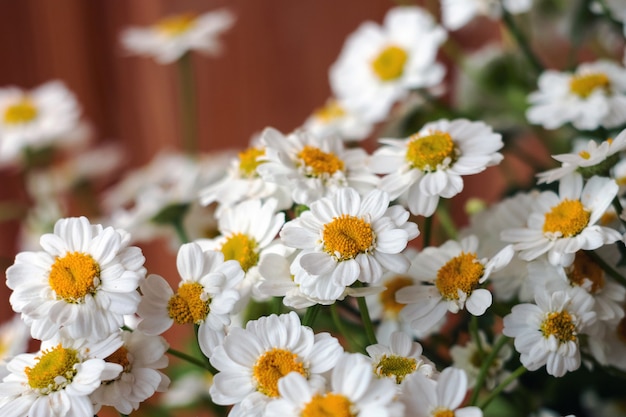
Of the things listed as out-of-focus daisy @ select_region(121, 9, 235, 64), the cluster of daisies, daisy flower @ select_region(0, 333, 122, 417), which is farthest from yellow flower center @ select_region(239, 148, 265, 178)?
out-of-focus daisy @ select_region(121, 9, 235, 64)

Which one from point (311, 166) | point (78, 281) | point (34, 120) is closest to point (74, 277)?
point (78, 281)

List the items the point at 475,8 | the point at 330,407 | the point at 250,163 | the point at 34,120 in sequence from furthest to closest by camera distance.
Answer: the point at 34,120 < the point at 475,8 < the point at 250,163 < the point at 330,407

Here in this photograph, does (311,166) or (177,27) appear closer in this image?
(311,166)

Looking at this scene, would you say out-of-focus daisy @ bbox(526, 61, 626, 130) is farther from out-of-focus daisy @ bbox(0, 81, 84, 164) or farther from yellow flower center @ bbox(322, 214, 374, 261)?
out-of-focus daisy @ bbox(0, 81, 84, 164)

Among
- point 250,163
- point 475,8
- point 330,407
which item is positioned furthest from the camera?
Answer: point 475,8

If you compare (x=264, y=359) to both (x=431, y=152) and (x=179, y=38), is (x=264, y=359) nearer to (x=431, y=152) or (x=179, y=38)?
(x=431, y=152)

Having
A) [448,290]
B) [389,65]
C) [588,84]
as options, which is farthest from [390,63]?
[448,290]

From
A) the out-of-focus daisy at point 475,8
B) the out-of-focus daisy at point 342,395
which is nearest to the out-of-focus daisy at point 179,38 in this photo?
the out-of-focus daisy at point 475,8

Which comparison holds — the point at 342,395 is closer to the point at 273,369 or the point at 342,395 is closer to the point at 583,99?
the point at 273,369
